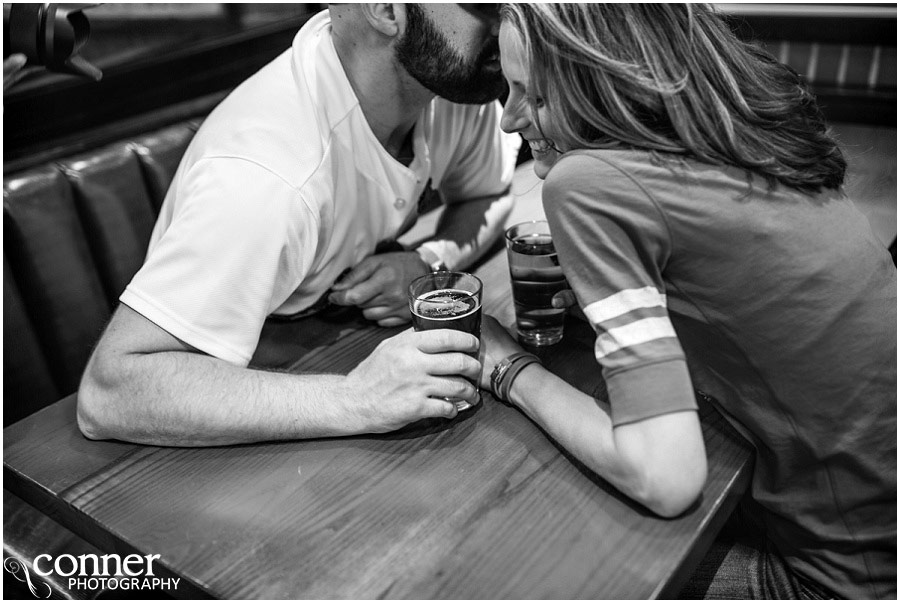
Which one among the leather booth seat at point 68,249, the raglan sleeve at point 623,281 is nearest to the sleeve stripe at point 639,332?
the raglan sleeve at point 623,281

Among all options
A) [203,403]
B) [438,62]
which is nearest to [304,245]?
[203,403]

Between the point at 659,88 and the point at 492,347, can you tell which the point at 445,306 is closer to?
the point at 492,347

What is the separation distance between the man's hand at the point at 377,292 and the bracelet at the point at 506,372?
0.32m

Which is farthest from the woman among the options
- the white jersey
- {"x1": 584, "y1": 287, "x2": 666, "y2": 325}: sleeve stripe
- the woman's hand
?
the white jersey

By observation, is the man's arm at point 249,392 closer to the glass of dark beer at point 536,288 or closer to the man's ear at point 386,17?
the glass of dark beer at point 536,288

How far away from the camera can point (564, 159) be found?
106cm

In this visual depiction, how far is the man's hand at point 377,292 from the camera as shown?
4.93 ft

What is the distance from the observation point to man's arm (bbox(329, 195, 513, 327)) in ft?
4.94

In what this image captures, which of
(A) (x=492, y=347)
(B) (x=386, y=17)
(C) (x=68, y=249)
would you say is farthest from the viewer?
(C) (x=68, y=249)

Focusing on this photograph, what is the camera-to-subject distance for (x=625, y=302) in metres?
1.00

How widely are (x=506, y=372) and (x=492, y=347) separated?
0.23 ft

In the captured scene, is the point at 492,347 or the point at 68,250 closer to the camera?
the point at 492,347

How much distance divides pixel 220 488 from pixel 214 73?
164 cm

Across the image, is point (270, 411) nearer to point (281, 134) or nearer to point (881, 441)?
point (281, 134)
